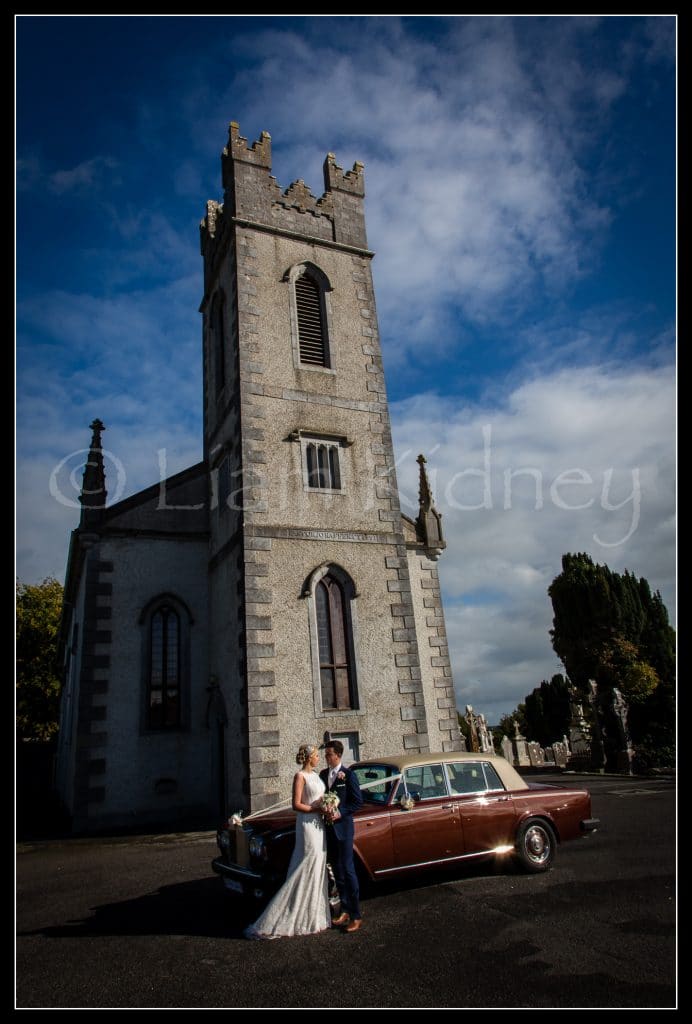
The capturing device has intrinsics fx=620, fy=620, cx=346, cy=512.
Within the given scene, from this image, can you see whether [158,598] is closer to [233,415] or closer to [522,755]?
[233,415]

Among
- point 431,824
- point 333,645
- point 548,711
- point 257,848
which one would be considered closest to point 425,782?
point 431,824

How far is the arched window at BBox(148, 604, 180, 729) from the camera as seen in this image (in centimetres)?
1612

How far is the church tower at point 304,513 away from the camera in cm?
1441

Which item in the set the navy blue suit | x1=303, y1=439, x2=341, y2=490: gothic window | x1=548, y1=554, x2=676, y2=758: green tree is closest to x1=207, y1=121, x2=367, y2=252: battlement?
x1=303, y1=439, x2=341, y2=490: gothic window

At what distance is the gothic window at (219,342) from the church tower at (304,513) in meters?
0.08

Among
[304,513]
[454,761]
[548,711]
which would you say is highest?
[304,513]

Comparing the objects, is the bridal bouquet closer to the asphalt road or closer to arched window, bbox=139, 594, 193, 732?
the asphalt road

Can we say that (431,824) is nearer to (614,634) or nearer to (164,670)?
(164,670)

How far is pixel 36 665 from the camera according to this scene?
37344mm

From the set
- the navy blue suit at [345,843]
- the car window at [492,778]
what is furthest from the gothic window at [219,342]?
the navy blue suit at [345,843]

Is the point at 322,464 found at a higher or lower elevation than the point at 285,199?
lower

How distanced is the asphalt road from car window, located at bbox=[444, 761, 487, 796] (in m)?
1.07

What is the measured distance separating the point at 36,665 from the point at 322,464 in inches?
1147
